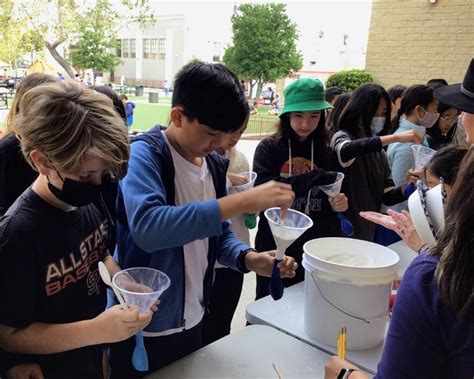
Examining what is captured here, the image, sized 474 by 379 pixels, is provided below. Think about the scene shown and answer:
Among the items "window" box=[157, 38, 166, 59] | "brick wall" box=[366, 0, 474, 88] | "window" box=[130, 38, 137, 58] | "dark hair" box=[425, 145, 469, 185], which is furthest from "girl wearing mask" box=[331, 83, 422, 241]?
"window" box=[130, 38, 137, 58]

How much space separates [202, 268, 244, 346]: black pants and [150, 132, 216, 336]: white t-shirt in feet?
2.81

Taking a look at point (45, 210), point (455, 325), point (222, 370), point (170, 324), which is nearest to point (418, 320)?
point (455, 325)

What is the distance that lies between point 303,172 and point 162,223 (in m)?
1.38

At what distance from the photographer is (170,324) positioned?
1.46 m

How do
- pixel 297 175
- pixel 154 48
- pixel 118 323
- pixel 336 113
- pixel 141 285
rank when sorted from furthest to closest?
pixel 154 48
pixel 336 113
pixel 297 175
pixel 141 285
pixel 118 323

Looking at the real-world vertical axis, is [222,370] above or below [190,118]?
below

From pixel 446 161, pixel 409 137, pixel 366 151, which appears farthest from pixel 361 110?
pixel 446 161

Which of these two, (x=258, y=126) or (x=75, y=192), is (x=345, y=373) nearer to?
(x=75, y=192)

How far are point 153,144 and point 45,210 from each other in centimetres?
39

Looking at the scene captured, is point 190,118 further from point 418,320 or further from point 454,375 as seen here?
point 454,375

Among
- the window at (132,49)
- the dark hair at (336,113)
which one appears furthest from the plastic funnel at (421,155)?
the window at (132,49)

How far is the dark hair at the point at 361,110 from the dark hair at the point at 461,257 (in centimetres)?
218

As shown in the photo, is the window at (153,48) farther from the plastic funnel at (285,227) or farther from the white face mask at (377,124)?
the plastic funnel at (285,227)

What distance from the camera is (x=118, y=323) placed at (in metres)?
1.13
